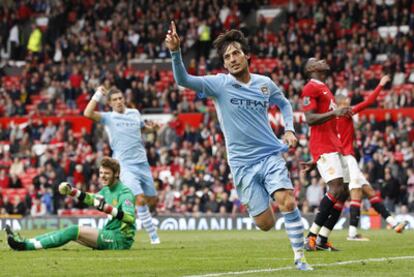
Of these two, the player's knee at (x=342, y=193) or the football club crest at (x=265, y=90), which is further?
the player's knee at (x=342, y=193)

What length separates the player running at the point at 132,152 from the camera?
19.9 m

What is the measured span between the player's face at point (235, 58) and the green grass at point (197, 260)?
Answer: 2219mm

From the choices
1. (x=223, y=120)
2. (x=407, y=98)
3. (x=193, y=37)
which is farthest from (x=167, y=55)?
(x=223, y=120)

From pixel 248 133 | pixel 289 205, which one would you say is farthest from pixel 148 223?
pixel 289 205

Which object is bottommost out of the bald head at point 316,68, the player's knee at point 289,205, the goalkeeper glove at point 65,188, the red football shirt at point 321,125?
the goalkeeper glove at point 65,188

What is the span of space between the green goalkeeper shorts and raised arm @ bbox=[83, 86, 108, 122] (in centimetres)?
278

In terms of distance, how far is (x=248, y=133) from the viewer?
41.1 ft

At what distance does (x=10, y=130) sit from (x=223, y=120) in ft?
90.7

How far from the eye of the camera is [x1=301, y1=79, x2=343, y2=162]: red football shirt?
52.8 feet

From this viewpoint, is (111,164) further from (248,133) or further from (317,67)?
(248,133)

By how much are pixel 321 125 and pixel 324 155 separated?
1.47ft

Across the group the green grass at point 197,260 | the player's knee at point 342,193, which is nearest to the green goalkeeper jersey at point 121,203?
the green grass at point 197,260

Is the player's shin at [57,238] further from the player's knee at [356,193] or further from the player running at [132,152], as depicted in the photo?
the player's knee at [356,193]

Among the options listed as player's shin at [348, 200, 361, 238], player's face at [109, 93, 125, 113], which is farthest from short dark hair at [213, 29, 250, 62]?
player's shin at [348, 200, 361, 238]
